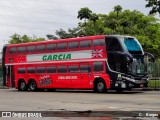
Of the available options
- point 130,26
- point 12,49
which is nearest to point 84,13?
point 130,26

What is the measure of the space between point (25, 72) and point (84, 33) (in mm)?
24968

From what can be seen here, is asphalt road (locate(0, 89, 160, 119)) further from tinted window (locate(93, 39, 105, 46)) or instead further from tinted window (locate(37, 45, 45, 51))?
tinted window (locate(37, 45, 45, 51))

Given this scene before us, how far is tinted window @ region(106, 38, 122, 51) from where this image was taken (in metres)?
28.2

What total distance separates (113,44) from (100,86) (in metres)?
3.29

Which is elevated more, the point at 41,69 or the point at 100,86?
the point at 41,69

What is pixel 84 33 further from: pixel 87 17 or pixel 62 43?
pixel 62 43

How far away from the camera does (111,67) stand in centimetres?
2870

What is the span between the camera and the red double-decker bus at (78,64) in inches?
1117

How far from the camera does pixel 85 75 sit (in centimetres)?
3030

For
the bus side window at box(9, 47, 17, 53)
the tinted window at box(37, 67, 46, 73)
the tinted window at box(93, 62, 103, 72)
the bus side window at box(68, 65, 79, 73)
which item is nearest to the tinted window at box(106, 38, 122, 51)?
the tinted window at box(93, 62, 103, 72)

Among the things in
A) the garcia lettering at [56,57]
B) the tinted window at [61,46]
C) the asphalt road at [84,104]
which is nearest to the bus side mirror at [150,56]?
the garcia lettering at [56,57]

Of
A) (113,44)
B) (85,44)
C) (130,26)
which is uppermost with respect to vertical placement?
(130,26)

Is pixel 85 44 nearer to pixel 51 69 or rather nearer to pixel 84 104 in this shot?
pixel 51 69

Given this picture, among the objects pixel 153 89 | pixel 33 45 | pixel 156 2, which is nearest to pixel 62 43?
pixel 33 45
